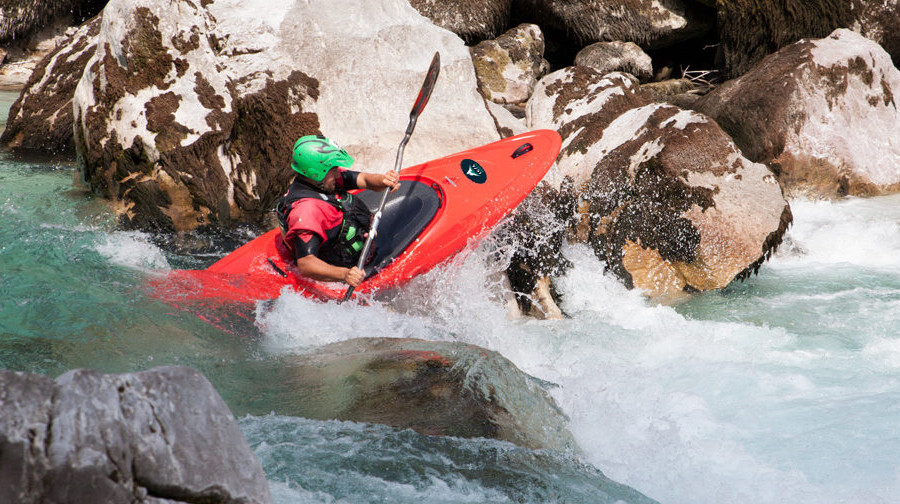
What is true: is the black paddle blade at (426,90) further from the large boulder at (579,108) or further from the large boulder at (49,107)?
the large boulder at (49,107)

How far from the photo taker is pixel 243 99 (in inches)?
220

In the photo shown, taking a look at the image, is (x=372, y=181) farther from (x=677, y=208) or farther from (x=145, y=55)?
(x=145, y=55)

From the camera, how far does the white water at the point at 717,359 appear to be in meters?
2.79

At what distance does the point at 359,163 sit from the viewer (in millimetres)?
5598

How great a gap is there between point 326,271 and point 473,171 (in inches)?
54.9

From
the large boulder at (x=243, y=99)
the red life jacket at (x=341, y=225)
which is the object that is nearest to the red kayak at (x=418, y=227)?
the red life jacket at (x=341, y=225)

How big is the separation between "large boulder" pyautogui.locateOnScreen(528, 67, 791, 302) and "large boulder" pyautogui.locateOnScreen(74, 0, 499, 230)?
111cm

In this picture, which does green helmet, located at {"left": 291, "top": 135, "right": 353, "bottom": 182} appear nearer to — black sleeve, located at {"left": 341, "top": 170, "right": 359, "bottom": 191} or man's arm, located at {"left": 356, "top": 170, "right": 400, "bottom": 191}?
man's arm, located at {"left": 356, "top": 170, "right": 400, "bottom": 191}

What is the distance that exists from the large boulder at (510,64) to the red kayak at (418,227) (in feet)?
15.3

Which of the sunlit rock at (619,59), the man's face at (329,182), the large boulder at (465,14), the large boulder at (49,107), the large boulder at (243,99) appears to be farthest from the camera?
the large boulder at (465,14)

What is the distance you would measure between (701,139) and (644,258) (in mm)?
1018

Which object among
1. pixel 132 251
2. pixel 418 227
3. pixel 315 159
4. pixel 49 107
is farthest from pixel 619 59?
pixel 49 107

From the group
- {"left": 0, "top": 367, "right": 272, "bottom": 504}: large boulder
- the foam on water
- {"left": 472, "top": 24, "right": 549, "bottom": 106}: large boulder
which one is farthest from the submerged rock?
{"left": 472, "top": 24, "right": 549, "bottom": 106}: large boulder

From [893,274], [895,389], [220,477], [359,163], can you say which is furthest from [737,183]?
[220,477]
